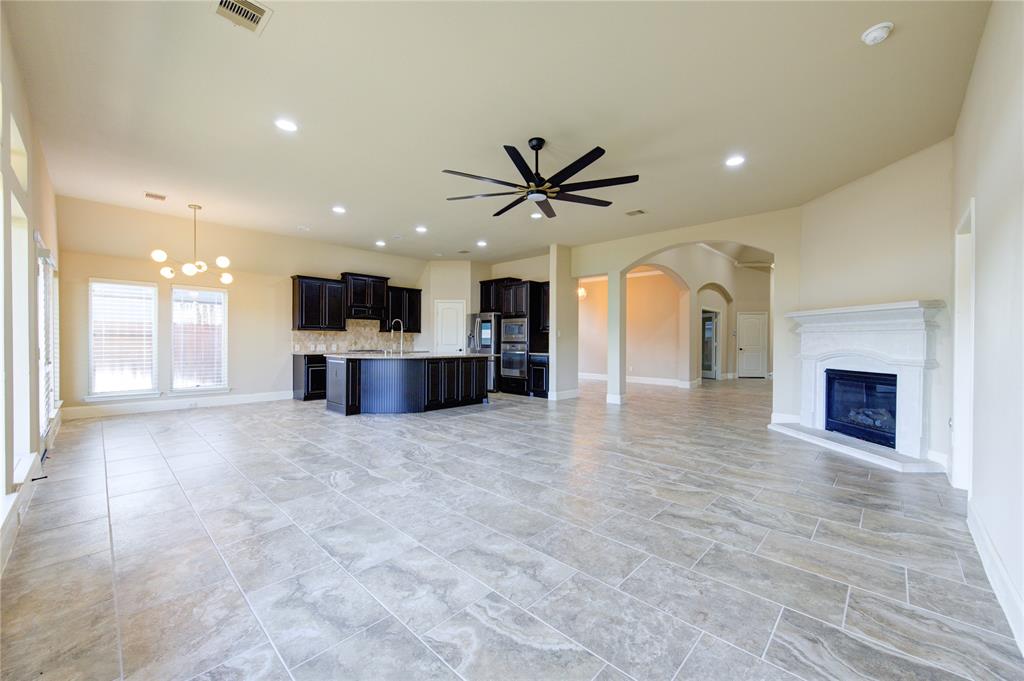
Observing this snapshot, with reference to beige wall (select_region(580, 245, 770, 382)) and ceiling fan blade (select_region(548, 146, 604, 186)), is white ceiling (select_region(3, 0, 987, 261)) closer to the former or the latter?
ceiling fan blade (select_region(548, 146, 604, 186))

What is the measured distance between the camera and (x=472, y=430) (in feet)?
18.0

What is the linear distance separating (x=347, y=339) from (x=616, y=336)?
A: 5.49m

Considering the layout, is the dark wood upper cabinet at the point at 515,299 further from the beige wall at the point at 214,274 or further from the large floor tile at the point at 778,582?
the large floor tile at the point at 778,582

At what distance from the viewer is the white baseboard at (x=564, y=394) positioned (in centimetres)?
833

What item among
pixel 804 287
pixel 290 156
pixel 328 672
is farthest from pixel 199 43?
pixel 804 287

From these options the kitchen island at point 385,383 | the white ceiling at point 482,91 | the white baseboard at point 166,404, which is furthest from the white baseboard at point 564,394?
the white baseboard at point 166,404

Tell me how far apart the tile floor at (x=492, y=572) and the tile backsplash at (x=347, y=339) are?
4.18 meters

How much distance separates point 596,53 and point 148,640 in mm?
3792

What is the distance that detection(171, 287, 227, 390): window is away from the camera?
6.87 meters

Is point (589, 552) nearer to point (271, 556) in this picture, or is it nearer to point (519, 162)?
point (271, 556)

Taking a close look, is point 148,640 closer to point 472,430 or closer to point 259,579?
point 259,579

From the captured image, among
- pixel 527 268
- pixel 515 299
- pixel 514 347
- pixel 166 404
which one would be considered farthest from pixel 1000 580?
pixel 166 404

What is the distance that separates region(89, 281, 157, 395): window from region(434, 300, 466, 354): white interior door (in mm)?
5102

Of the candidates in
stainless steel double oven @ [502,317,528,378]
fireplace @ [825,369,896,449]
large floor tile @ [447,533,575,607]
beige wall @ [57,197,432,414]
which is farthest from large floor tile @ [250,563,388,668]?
stainless steel double oven @ [502,317,528,378]
